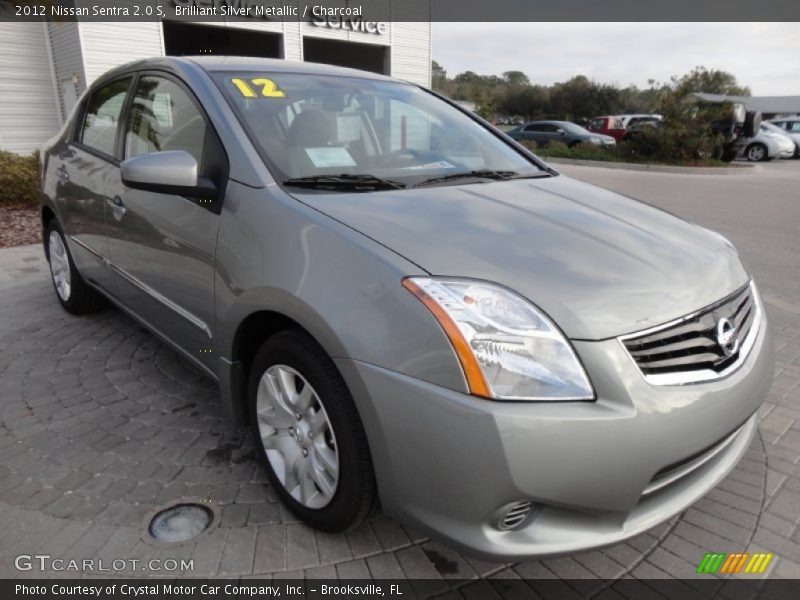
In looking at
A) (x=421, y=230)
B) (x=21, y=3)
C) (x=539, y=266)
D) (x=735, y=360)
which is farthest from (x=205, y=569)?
(x=21, y=3)

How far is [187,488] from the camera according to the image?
2.37 metres

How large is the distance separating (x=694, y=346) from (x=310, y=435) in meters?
1.28

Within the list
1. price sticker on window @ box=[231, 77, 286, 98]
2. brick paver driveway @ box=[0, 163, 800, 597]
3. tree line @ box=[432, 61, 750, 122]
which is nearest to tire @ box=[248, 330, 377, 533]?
brick paver driveway @ box=[0, 163, 800, 597]

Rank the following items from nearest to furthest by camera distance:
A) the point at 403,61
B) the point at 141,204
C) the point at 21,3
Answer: the point at 141,204
the point at 21,3
the point at 403,61

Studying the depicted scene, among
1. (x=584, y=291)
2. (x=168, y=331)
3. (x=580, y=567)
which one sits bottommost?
(x=580, y=567)

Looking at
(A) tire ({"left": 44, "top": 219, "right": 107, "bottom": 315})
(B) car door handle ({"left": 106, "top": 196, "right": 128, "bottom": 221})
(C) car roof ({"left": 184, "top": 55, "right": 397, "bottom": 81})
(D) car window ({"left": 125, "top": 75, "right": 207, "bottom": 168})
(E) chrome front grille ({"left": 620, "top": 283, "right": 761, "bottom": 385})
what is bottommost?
(A) tire ({"left": 44, "top": 219, "right": 107, "bottom": 315})

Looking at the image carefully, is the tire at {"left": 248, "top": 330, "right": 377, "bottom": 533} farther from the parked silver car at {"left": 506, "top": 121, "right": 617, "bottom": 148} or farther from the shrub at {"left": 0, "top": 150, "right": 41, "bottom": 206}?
the parked silver car at {"left": 506, "top": 121, "right": 617, "bottom": 148}

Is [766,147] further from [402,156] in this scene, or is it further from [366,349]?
[366,349]

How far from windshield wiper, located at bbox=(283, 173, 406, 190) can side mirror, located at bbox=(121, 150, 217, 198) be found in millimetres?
362

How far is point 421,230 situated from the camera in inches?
74.5

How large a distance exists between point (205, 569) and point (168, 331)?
4.07ft

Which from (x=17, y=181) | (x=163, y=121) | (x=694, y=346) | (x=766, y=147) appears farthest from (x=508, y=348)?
(x=766, y=147)

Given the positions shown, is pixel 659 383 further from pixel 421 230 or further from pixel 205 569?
pixel 205 569

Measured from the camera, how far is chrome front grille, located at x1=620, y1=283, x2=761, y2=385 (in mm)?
1664
